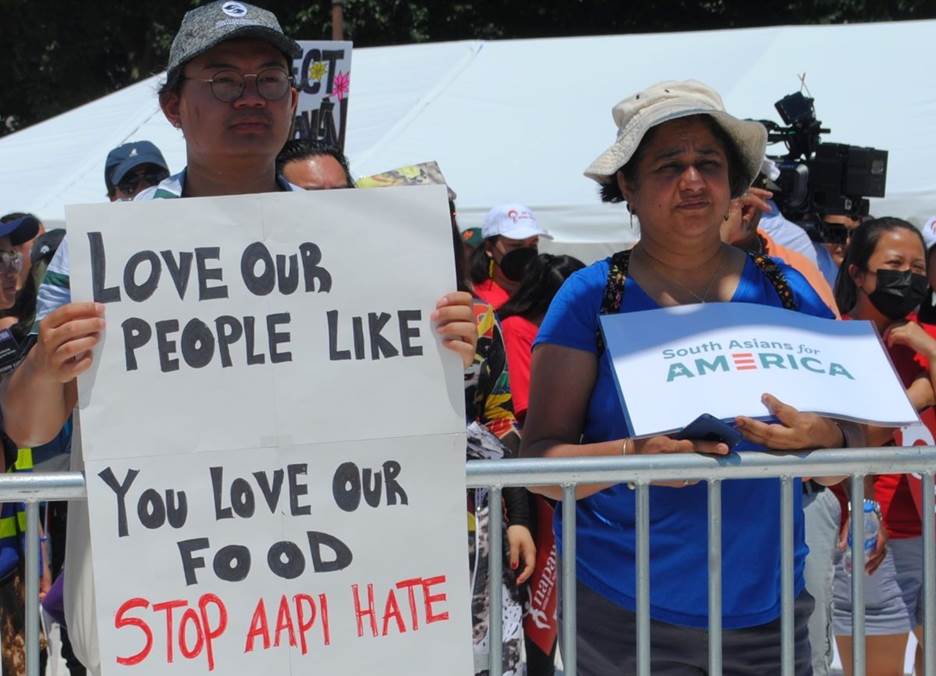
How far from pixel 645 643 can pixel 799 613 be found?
0.38 meters

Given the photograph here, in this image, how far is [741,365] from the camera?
270 cm

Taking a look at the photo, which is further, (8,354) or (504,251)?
(504,251)

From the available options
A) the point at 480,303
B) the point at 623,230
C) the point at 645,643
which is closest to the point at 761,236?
the point at 480,303

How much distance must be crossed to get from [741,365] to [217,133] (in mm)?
1154

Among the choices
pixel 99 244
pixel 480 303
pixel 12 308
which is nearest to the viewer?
pixel 99 244

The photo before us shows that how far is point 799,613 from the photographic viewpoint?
2857mm

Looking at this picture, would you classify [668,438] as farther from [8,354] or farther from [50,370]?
[8,354]


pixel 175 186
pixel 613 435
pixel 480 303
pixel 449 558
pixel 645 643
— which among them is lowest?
pixel 645 643

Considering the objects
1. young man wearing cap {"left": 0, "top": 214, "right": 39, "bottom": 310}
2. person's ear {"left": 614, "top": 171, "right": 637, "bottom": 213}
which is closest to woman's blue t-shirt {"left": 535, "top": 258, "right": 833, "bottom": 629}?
person's ear {"left": 614, "top": 171, "right": 637, "bottom": 213}

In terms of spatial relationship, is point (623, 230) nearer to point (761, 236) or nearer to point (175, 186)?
point (761, 236)

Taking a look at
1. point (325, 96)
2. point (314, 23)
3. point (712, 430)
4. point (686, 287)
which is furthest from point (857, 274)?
point (314, 23)

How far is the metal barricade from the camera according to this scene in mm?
2623

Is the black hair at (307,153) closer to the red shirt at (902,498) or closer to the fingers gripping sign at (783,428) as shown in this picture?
the fingers gripping sign at (783,428)

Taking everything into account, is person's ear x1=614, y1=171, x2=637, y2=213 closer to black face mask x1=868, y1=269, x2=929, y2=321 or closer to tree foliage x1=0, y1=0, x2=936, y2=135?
black face mask x1=868, y1=269, x2=929, y2=321
